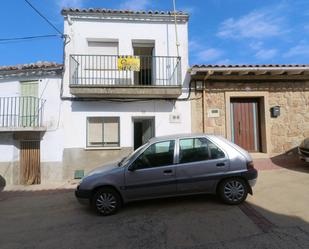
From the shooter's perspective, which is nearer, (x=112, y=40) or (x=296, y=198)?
(x=296, y=198)

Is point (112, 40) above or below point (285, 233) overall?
above

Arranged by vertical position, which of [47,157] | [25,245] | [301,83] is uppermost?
[301,83]

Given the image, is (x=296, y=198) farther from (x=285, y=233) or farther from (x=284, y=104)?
(x=284, y=104)

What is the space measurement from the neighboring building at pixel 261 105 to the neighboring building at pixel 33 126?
16.9ft

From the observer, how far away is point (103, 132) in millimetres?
9422

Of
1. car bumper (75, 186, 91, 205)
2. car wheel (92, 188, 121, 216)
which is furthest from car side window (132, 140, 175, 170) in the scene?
car bumper (75, 186, 91, 205)

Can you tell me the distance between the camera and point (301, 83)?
9.44m

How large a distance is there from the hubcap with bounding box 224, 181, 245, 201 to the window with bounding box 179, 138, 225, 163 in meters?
0.61

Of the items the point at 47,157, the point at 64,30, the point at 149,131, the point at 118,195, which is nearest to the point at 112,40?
the point at 64,30

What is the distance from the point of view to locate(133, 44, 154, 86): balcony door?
10.0 meters

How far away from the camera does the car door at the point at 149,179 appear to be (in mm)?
5133

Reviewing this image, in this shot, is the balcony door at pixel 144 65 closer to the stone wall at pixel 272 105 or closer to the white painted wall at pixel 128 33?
the white painted wall at pixel 128 33

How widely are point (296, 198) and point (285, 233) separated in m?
1.94

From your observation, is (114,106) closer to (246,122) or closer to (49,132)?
(49,132)
